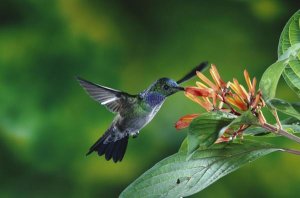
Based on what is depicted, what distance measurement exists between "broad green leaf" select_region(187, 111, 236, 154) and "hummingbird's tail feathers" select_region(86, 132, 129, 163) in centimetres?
62

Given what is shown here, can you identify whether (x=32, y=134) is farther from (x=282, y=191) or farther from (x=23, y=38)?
(x=282, y=191)

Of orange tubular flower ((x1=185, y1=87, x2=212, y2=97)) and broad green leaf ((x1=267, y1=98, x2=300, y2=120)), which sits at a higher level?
orange tubular flower ((x1=185, y1=87, x2=212, y2=97))

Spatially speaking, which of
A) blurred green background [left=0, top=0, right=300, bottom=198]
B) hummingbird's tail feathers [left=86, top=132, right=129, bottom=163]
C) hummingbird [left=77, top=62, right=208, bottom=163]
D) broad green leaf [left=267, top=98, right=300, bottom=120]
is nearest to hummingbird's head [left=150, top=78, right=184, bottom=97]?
hummingbird [left=77, top=62, right=208, bottom=163]

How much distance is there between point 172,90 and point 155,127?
1396 mm

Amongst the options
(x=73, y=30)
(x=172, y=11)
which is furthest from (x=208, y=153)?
(x=172, y=11)

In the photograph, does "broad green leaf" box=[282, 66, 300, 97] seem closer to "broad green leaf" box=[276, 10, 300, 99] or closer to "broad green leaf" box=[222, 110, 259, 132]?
"broad green leaf" box=[276, 10, 300, 99]

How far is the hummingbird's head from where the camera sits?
4.18 feet

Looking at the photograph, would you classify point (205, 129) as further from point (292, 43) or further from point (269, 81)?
point (292, 43)

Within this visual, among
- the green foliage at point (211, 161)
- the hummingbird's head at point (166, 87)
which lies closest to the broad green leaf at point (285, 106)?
the green foliage at point (211, 161)

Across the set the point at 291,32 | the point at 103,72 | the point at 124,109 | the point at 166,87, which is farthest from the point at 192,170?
the point at 103,72

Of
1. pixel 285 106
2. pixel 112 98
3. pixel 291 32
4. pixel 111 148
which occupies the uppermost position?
pixel 112 98

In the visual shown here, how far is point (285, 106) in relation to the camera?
79 cm

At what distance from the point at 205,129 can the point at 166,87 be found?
1.82 ft

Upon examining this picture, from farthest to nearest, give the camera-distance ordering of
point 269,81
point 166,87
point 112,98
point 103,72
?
point 103,72
point 112,98
point 166,87
point 269,81
